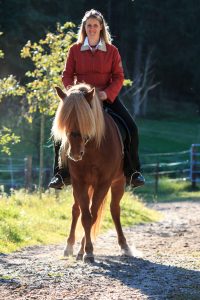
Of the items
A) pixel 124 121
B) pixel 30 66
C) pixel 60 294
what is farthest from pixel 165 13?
pixel 60 294

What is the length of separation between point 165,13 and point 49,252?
43393 millimetres

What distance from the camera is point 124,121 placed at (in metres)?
8.95

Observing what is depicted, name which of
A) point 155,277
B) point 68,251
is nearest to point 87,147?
point 68,251

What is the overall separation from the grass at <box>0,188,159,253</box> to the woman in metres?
2.11

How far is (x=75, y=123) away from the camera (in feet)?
25.0

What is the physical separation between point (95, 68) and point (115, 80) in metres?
0.29

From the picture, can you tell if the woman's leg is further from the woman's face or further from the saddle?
the woman's face

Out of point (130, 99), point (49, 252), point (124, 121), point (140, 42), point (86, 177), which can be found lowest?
point (49, 252)

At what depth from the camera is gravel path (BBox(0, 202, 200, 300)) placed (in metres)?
6.16

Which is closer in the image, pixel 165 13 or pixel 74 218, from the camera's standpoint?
pixel 74 218

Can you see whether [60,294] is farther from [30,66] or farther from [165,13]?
[165,13]

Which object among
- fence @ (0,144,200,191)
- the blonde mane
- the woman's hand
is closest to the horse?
the blonde mane

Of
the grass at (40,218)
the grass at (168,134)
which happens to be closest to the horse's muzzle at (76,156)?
the grass at (40,218)

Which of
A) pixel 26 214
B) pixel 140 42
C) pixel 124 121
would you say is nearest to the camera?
pixel 124 121
